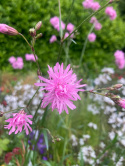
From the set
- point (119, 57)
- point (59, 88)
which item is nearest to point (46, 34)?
point (119, 57)

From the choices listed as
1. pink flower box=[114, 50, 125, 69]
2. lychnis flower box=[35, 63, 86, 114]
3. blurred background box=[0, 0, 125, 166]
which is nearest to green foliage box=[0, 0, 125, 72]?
blurred background box=[0, 0, 125, 166]

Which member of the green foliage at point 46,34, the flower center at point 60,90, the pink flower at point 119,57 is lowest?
the flower center at point 60,90

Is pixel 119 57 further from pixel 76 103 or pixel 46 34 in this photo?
pixel 46 34

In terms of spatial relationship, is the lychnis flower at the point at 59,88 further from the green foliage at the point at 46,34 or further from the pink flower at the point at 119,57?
the pink flower at the point at 119,57

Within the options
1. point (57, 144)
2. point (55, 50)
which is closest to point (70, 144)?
point (57, 144)

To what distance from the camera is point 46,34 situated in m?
3.44

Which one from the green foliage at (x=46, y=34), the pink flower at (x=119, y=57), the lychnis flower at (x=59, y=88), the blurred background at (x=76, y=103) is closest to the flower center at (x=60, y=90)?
the lychnis flower at (x=59, y=88)

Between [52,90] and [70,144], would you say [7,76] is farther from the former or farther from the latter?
[52,90]

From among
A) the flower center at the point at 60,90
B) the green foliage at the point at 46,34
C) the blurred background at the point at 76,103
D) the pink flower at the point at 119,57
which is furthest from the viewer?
the green foliage at the point at 46,34

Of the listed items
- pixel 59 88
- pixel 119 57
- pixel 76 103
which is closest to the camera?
pixel 59 88

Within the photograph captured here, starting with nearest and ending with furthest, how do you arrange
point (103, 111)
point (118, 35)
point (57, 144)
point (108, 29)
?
1. point (57, 144)
2. point (103, 111)
3. point (108, 29)
4. point (118, 35)

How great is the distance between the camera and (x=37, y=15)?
319cm

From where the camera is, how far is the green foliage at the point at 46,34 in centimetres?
303

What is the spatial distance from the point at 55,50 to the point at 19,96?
1538 millimetres
